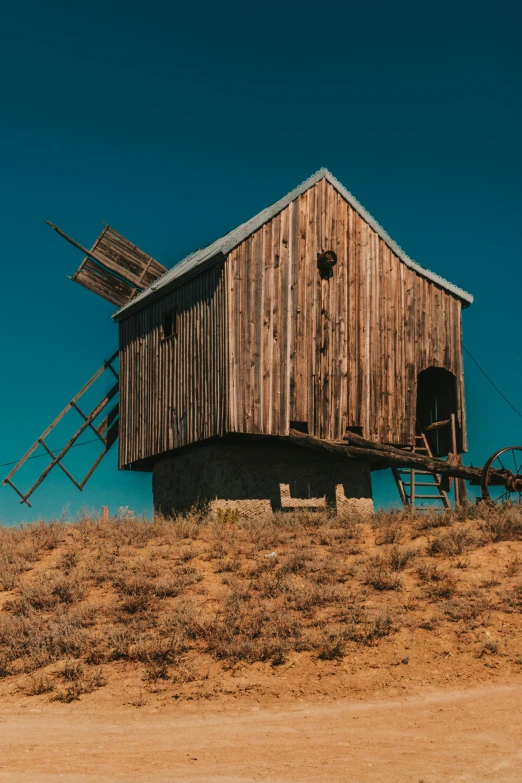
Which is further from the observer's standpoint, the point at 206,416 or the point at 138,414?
the point at 138,414

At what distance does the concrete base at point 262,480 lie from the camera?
18812 millimetres

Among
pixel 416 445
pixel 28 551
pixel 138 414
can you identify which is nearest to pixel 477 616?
pixel 28 551

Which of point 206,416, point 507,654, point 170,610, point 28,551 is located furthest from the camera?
point 206,416

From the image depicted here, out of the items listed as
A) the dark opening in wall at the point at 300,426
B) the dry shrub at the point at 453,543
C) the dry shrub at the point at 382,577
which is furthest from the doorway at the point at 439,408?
the dry shrub at the point at 382,577

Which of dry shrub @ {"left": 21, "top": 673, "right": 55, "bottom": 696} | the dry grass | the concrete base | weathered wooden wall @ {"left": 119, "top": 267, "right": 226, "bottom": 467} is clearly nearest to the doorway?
the concrete base

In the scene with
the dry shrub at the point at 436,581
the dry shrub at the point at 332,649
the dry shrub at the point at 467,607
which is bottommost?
the dry shrub at the point at 332,649

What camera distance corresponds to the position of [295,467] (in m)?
19.6

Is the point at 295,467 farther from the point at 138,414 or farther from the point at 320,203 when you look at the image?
the point at 320,203

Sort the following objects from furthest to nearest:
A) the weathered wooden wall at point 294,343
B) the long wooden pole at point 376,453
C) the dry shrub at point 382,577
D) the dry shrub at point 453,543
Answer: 1. the weathered wooden wall at point 294,343
2. the long wooden pole at point 376,453
3. the dry shrub at point 453,543
4. the dry shrub at point 382,577

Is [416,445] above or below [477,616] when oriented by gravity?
above

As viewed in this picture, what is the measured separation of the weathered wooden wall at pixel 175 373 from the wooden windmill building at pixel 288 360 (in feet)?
0.15

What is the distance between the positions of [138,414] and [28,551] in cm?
716

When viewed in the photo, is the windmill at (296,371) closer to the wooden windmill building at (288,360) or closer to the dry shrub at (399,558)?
the wooden windmill building at (288,360)

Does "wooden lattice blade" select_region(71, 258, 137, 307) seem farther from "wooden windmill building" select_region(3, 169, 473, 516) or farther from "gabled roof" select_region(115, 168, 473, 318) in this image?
"wooden windmill building" select_region(3, 169, 473, 516)
